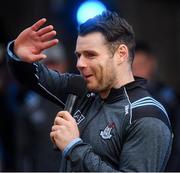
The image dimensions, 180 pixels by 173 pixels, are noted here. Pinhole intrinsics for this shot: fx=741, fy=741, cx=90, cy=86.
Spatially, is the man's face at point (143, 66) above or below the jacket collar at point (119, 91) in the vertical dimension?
below

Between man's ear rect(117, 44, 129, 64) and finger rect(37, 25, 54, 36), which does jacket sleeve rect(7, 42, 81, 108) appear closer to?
finger rect(37, 25, 54, 36)

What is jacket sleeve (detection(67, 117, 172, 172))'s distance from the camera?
12.8 feet

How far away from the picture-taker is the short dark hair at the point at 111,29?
4.20 meters

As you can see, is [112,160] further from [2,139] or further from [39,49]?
[2,139]

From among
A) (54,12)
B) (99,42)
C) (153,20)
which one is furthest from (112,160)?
(153,20)

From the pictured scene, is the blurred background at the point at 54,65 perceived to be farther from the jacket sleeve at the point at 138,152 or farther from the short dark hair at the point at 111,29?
the jacket sleeve at the point at 138,152

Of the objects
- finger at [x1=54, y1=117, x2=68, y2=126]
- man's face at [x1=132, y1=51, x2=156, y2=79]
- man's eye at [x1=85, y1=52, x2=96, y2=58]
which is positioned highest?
man's eye at [x1=85, y1=52, x2=96, y2=58]

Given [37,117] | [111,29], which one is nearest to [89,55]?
[111,29]

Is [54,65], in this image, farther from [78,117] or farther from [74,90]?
[78,117]

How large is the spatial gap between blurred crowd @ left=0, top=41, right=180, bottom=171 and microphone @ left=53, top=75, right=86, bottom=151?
207 cm

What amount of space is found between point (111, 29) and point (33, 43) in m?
0.48

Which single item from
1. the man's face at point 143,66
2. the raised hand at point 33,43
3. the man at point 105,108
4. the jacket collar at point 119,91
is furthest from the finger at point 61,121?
the man's face at point 143,66

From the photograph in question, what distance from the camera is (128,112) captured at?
404 centimetres

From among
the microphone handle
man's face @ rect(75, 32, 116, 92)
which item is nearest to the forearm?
the microphone handle
